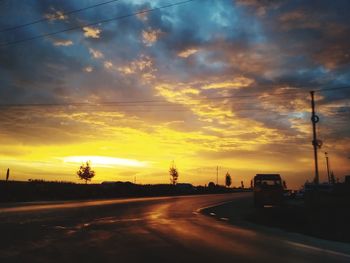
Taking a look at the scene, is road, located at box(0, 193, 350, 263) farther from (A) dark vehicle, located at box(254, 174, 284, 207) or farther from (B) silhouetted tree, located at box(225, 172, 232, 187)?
(B) silhouetted tree, located at box(225, 172, 232, 187)

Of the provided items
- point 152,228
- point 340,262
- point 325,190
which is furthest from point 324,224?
point 325,190

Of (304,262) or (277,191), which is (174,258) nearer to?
(304,262)

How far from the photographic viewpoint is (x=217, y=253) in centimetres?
1216

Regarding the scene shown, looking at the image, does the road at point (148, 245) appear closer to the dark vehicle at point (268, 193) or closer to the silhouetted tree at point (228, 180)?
the dark vehicle at point (268, 193)

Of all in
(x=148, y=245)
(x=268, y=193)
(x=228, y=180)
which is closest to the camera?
(x=148, y=245)

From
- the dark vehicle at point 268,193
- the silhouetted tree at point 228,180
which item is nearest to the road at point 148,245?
the dark vehicle at point 268,193

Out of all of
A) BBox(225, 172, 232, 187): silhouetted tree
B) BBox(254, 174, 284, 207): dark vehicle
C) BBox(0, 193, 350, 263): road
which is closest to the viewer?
BBox(0, 193, 350, 263): road

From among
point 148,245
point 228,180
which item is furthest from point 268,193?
point 228,180

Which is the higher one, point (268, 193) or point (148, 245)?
point (268, 193)

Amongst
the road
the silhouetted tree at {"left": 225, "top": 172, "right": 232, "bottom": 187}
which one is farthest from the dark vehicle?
the silhouetted tree at {"left": 225, "top": 172, "right": 232, "bottom": 187}

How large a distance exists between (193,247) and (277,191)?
1020 inches

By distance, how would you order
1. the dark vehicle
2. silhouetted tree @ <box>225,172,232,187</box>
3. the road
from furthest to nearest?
1. silhouetted tree @ <box>225,172,232,187</box>
2. the dark vehicle
3. the road

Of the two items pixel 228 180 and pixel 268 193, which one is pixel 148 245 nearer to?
pixel 268 193

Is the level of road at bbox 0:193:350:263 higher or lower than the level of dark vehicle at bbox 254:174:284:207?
lower
